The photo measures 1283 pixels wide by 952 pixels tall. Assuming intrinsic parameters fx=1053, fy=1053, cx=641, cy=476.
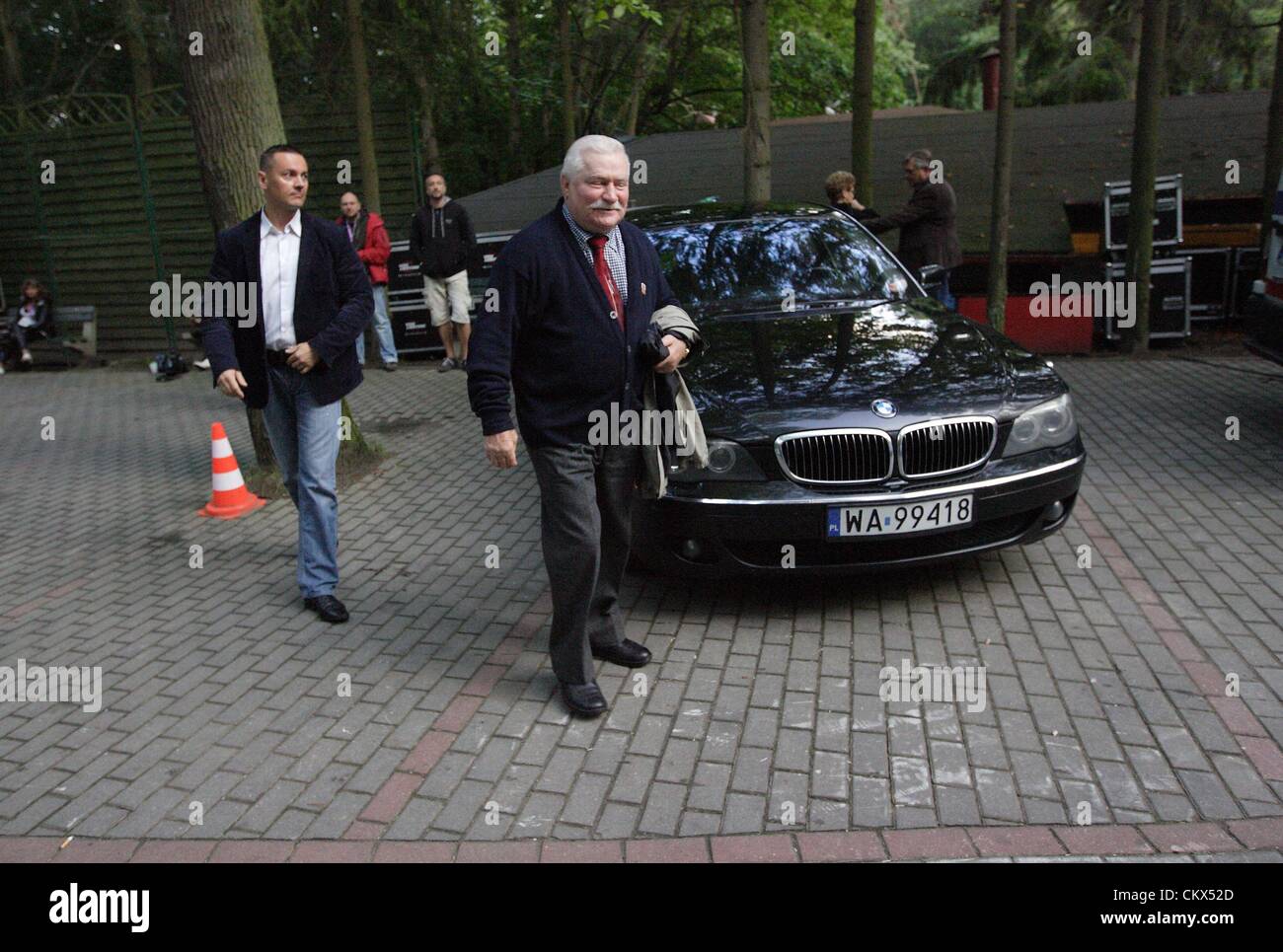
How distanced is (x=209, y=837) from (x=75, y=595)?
2.72 meters

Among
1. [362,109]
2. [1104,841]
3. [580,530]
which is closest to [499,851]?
[580,530]

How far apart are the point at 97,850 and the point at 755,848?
1978 millimetres

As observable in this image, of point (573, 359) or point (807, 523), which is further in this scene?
point (807, 523)

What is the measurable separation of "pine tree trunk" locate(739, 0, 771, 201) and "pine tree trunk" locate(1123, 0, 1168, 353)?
11.3 feet

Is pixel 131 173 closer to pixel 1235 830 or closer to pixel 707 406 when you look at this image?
pixel 707 406

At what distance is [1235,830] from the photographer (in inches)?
118

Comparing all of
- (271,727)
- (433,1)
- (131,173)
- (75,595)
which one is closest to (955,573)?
(271,727)

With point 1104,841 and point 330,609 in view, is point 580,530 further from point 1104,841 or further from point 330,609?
point 1104,841

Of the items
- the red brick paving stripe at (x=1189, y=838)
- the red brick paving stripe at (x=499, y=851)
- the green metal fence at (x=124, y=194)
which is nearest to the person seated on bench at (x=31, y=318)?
the green metal fence at (x=124, y=194)

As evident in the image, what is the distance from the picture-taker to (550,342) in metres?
3.63

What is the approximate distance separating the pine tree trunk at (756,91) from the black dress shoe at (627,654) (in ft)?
19.5

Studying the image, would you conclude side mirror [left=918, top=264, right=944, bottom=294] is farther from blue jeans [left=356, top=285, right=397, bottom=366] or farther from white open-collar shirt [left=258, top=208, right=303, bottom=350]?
blue jeans [left=356, top=285, right=397, bottom=366]

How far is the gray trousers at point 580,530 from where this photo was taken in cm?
365

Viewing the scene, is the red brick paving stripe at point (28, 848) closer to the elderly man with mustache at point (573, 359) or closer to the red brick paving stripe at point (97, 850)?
the red brick paving stripe at point (97, 850)
